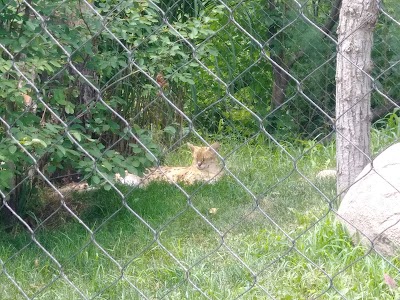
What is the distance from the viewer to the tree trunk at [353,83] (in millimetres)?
3830

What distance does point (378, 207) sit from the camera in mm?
3453

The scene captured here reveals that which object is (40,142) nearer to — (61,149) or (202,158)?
(61,149)

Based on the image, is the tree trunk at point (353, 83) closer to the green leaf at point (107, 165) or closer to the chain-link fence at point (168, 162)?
the chain-link fence at point (168, 162)

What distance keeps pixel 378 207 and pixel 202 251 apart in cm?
92

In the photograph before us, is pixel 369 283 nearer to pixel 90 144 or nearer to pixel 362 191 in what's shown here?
pixel 362 191

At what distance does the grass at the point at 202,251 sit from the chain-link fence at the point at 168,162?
1 centimetres

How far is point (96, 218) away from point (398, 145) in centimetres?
193

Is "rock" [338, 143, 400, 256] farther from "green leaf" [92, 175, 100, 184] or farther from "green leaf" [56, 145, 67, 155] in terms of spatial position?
"green leaf" [56, 145, 67, 155]

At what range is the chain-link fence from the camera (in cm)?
299

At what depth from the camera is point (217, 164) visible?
21.1ft

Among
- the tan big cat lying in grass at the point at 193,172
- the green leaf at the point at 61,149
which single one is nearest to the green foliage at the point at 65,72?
the green leaf at the point at 61,149

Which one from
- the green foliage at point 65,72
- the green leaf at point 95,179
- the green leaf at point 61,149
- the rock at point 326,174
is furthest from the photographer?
the rock at point 326,174

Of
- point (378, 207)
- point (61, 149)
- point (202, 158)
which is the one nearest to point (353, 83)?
point (378, 207)

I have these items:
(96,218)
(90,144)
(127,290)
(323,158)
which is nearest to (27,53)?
(90,144)
